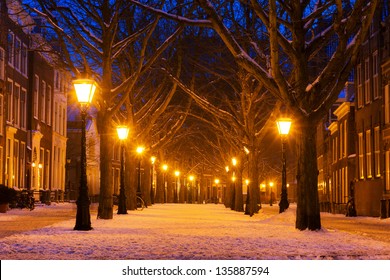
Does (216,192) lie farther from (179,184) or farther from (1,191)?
(1,191)

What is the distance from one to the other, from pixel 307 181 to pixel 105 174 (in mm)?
9508

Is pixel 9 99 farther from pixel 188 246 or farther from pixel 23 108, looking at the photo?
pixel 188 246

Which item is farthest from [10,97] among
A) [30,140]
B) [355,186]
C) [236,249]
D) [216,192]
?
[216,192]

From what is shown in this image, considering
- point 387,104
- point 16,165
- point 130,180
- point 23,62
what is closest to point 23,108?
point 23,62

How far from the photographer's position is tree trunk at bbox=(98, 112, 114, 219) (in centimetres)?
2848

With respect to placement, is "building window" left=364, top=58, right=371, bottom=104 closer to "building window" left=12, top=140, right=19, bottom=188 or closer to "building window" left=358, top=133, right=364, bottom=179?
"building window" left=358, top=133, right=364, bottom=179

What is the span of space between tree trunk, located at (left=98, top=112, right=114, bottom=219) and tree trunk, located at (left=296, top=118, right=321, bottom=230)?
9.06 m

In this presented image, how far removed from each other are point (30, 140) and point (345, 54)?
1636 inches

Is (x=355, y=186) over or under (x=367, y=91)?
under

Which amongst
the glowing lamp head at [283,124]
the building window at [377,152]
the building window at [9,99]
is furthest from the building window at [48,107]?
the glowing lamp head at [283,124]

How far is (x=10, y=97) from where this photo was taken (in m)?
52.6

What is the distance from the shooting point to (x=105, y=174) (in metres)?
28.5

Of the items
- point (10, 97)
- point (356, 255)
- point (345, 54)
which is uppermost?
point (10, 97)

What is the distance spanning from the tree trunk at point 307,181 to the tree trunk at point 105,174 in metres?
9.06
